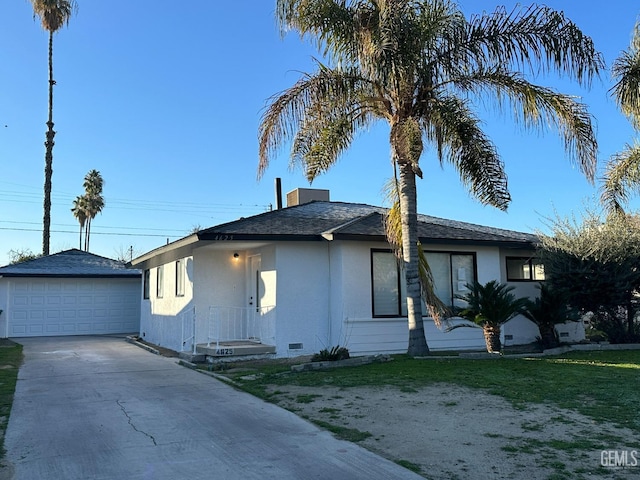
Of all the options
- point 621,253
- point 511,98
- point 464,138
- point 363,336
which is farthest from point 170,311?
point 621,253

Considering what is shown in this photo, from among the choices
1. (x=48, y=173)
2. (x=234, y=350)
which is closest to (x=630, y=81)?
(x=234, y=350)

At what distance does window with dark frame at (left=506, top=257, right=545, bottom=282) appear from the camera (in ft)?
51.3

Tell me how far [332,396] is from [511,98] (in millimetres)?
7321

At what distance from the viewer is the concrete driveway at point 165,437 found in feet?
15.7

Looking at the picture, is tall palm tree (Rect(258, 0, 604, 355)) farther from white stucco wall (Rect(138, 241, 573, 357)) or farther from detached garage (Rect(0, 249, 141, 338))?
detached garage (Rect(0, 249, 141, 338))

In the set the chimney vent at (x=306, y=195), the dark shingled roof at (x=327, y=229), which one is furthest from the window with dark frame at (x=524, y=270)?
the chimney vent at (x=306, y=195)

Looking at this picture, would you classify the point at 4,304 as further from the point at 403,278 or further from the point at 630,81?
the point at 630,81

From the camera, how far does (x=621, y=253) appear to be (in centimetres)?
1316

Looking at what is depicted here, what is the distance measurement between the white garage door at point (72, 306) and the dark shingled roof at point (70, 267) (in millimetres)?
361

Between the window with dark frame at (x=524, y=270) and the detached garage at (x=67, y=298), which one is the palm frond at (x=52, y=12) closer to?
the detached garage at (x=67, y=298)

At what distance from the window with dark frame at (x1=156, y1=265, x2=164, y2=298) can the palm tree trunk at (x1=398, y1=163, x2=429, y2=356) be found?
29.3 ft

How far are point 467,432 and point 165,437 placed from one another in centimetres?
323

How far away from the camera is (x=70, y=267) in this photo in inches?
918

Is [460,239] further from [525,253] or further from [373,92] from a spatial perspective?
[373,92]
